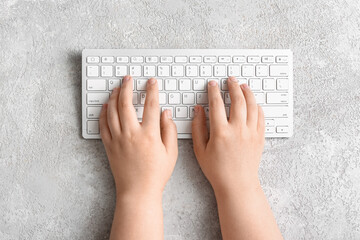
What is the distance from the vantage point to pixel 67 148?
787 millimetres

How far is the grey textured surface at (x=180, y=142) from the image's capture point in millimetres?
782

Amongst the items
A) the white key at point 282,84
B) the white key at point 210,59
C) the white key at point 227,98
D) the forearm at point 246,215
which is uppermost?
the white key at point 210,59

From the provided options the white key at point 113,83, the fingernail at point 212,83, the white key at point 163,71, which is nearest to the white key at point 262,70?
the fingernail at point 212,83

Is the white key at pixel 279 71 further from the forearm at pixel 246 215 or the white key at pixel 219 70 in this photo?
the forearm at pixel 246 215

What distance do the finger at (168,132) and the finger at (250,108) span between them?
0.17 meters

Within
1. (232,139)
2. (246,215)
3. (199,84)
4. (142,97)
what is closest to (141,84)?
(142,97)

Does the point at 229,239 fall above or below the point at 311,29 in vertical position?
below

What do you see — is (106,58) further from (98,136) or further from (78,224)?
(78,224)

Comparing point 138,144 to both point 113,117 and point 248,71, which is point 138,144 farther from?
point 248,71

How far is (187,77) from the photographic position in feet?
2.54

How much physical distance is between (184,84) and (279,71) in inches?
8.7

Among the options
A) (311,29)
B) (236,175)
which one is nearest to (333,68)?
(311,29)

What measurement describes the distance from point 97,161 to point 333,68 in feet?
1.97

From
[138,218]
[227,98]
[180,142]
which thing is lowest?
[138,218]
